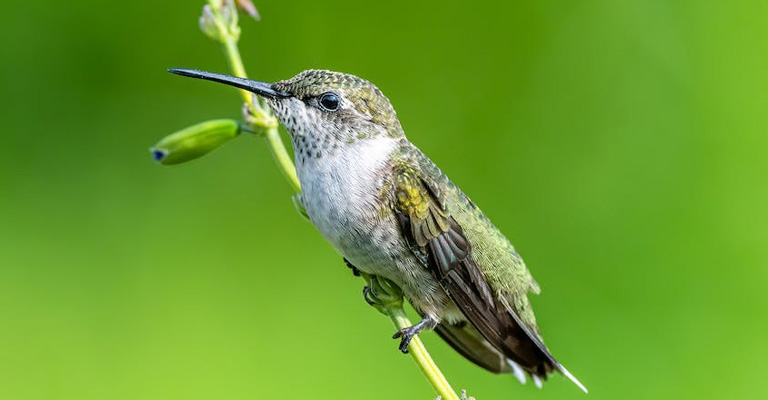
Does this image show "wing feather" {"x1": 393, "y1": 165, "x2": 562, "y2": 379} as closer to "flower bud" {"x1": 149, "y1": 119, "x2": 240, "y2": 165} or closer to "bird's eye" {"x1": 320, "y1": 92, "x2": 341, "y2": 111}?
"bird's eye" {"x1": 320, "y1": 92, "x2": 341, "y2": 111}

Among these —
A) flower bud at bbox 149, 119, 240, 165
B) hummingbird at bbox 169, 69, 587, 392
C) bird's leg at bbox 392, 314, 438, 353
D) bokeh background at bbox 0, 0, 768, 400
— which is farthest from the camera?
bokeh background at bbox 0, 0, 768, 400

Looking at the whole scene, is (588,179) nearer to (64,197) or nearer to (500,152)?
(500,152)

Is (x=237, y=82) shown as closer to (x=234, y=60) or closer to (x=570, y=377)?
(x=234, y=60)

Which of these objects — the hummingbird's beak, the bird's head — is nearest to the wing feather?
the bird's head

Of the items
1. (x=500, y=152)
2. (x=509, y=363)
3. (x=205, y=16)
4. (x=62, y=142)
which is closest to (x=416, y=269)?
(x=509, y=363)

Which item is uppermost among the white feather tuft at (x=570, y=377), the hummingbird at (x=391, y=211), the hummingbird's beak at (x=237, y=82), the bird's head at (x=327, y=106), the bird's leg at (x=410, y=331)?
the hummingbird's beak at (x=237, y=82)

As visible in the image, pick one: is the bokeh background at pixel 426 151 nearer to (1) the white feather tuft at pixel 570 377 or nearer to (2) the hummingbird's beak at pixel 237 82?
(1) the white feather tuft at pixel 570 377

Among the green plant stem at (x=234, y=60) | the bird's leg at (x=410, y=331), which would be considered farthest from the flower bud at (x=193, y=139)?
the bird's leg at (x=410, y=331)
